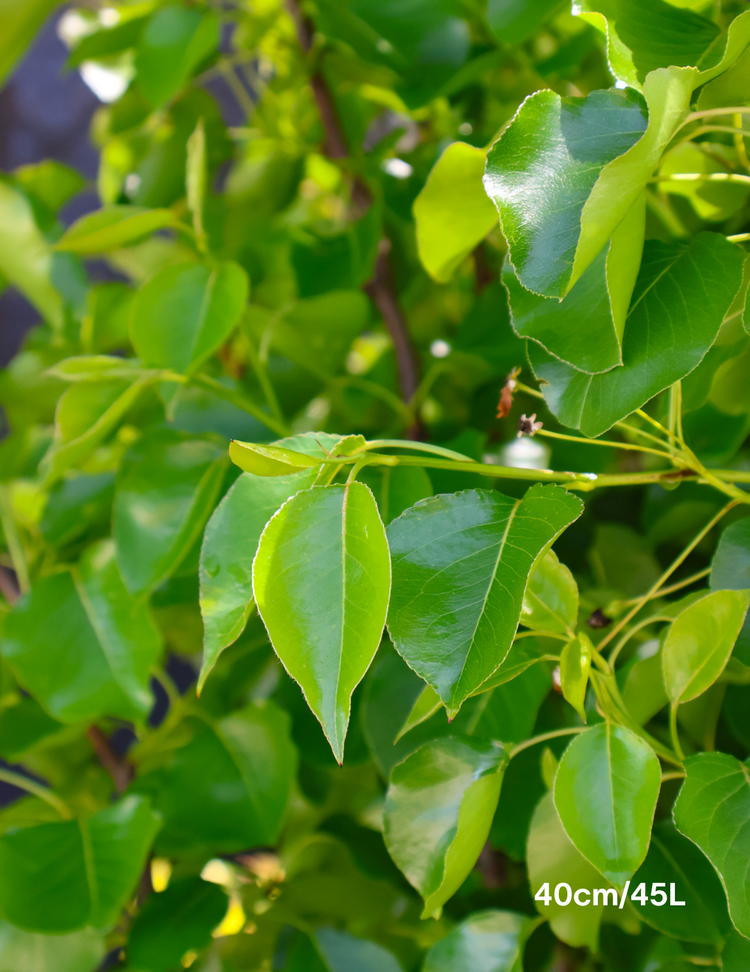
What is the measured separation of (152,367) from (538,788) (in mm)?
297

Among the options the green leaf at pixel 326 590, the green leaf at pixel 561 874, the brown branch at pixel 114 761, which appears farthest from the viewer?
the brown branch at pixel 114 761

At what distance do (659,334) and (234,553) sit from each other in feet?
0.46

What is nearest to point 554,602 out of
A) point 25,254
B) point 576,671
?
point 576,671

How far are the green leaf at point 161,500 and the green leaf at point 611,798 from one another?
0.68 feet

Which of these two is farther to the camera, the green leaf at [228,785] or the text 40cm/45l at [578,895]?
the green leaf at [228,785]

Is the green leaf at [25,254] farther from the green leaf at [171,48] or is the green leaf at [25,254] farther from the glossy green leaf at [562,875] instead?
the glossy green leaf at [562,875]

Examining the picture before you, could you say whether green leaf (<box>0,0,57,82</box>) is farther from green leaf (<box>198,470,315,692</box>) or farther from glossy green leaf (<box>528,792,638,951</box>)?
glossy green leaf (<box>528,792,638,951</box>)

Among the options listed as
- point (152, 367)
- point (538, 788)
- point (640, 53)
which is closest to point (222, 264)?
point (152, 367)

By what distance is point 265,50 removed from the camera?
572 millimetres

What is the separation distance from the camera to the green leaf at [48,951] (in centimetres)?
41

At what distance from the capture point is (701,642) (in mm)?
248

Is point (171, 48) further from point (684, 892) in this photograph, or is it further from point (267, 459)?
point (684, 892)

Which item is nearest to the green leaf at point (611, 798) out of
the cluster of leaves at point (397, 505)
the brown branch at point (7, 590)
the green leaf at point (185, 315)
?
the cluster of leaves at point (397, 505)

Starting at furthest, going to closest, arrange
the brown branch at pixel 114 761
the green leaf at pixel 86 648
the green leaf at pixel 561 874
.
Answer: the brown branch at pixel 114 761, the green leaf at pixel 86 648, the green leaf at pixel 561 874
